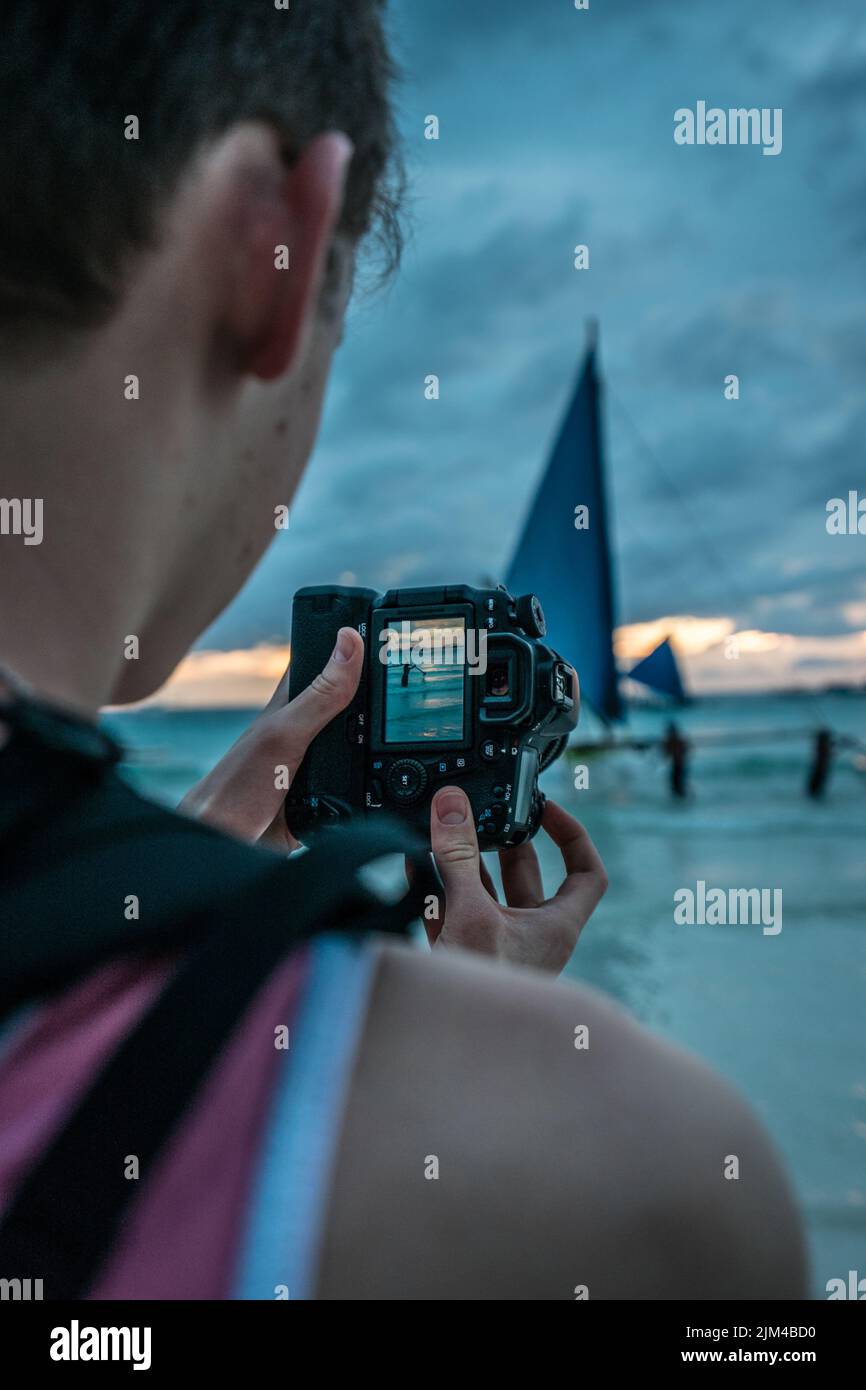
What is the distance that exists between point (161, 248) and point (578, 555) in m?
12.6

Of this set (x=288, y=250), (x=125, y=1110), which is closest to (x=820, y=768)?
(x=288, y=250)

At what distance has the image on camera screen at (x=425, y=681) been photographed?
134 cm

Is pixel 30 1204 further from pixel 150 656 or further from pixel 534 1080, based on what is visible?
pixel 150 656

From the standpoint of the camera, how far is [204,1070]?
36 centimetres

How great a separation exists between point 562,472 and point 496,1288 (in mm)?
13883

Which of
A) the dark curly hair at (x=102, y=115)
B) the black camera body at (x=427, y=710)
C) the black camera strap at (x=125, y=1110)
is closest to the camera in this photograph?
the black camera strap at (x=125, y=1110)

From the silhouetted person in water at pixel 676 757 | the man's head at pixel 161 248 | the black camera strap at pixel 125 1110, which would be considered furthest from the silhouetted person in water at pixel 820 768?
the black camera strap at pixel 125 1110

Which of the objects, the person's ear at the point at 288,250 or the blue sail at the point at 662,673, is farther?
the blue sail at the point at 662,673

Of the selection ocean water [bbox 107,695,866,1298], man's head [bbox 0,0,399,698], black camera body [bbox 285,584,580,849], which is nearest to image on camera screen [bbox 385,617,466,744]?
black camera body [bbox 285,584,580,849]

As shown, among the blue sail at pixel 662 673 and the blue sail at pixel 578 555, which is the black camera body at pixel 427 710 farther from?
the blue sail at pixel 662 673

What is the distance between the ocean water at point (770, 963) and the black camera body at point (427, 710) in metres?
0.27

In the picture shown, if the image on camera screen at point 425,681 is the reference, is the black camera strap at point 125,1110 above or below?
below

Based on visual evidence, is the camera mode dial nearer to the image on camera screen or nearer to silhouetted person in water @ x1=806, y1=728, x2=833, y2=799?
the image on camera screen

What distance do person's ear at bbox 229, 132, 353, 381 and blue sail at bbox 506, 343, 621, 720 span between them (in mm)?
10621
